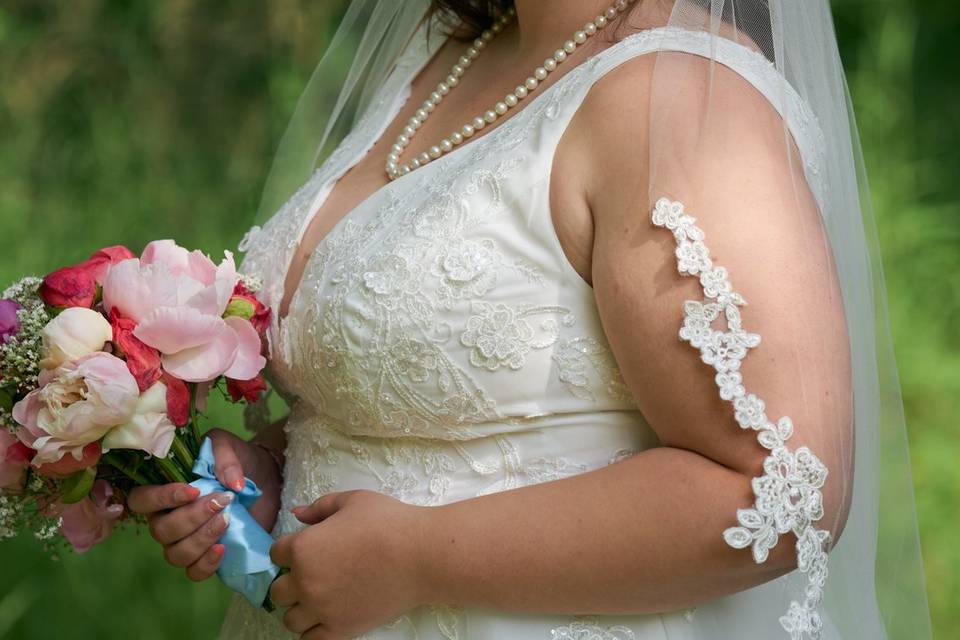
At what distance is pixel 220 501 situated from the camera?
1.54 meters

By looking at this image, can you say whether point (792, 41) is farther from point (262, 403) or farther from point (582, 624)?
point (262, 403)

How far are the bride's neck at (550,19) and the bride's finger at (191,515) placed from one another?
85 cm

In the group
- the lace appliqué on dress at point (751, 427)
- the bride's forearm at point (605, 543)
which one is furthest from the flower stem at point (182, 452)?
the lace appliqué on dress at point (751, 427)

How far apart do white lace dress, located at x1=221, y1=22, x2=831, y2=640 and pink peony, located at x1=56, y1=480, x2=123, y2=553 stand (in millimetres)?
387

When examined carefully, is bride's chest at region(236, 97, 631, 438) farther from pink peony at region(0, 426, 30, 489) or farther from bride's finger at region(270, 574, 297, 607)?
pink peony at region(0, 426, 30, 489)

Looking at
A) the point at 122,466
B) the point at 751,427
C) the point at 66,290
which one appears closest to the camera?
the point at 751,427

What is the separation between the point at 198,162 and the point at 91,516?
7.44 ft

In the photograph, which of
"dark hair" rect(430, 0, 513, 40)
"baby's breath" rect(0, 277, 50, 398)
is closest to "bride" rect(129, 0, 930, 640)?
"baby's breath" rect(0, 277, 50, 398)

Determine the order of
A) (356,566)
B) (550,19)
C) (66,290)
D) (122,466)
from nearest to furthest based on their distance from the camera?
(356,566) → (66,290) → (122,466) → (550,19)

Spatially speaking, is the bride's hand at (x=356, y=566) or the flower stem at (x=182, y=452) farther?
the flower stem at (x=182, y=452)

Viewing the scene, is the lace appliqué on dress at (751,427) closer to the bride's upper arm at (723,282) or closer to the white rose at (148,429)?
the bride's upper arm at (723,282)

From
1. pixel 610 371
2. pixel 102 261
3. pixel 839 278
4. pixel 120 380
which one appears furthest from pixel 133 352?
pixel 839 278

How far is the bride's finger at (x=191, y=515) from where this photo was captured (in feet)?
5.05

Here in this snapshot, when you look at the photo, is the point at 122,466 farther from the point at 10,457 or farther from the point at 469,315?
the point at 469,315
